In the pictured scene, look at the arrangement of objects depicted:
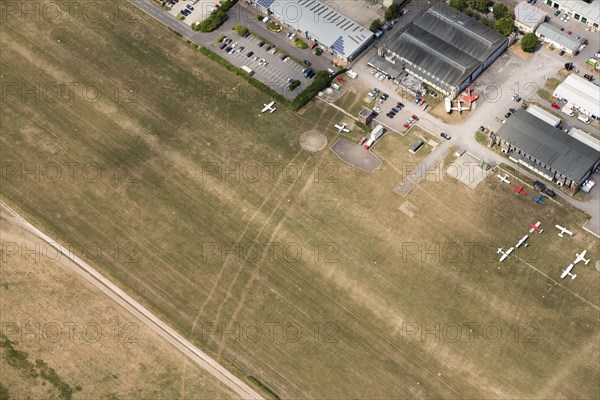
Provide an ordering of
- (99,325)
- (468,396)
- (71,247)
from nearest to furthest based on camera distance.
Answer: (468,396) → (99,325) → (71,247)

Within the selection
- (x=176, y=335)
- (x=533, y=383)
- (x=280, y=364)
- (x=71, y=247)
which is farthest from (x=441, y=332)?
(x=71, y=247)

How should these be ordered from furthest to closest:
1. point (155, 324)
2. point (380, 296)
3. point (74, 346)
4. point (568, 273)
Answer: point (380, 296), point (568, 273), point (155, 324), point (74, 346)

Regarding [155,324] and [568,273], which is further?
[568,273]

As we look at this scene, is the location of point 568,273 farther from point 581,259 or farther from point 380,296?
point 380,296

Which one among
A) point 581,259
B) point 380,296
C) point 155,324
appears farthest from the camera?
point 581,259

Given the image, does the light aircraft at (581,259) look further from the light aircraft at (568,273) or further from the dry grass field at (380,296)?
the light aircraft at (568,273)

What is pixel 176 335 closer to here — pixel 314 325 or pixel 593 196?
pixel 314 325

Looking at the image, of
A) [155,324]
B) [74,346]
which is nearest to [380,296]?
[155,324]
